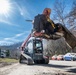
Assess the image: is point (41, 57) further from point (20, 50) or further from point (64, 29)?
point (64, 29)

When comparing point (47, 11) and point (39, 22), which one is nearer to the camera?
point (47, 11)

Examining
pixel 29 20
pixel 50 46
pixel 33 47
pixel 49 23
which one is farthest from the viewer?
pixel 50 46

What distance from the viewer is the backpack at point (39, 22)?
418 inches

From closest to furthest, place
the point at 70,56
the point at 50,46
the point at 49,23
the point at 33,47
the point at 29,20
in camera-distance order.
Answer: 1. the point at 49,23
2. the point at 29,20
3. the point at 33,47
4. the point at 70,56
5. the point at 50,46

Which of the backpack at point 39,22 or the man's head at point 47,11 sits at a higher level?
the man's head at point 47,11

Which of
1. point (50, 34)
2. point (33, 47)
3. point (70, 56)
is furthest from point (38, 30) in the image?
point (70, 56)

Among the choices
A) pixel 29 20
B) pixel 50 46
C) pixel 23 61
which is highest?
pixel 50 46

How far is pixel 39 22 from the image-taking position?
35.3 ft

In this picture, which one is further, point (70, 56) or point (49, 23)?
point (70, 56)

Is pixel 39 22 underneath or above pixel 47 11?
underneath

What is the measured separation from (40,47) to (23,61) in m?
2.45

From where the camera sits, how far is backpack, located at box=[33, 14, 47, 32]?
1062 cm

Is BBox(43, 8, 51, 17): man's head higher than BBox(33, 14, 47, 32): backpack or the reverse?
higher

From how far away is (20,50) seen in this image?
24.3 meters
